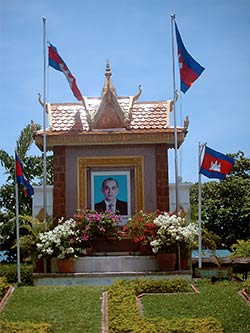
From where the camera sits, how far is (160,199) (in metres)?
17.0

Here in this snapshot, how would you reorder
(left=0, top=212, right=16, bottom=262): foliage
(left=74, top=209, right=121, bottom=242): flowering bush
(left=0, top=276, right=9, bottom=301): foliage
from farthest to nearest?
(left=0, top=212, right=16, bottom=262): foliage → (left=74, top=209, right=121, bottom=242): flowering bush → (left=0, top=276, right=9, bottom=301): foliage

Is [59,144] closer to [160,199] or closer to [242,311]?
[160,199]

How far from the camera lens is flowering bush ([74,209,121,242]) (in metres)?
15.8

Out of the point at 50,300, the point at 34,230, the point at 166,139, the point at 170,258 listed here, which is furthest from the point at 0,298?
the point at 166,139

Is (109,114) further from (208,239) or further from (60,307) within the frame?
(60,307)

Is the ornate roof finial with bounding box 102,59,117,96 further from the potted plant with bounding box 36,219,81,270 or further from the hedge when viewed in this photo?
the hedge

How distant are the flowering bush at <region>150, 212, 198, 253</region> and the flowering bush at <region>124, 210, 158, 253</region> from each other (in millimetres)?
273

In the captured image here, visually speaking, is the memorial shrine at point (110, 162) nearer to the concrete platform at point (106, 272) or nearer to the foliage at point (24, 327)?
the concrete platform at point (106, 272)

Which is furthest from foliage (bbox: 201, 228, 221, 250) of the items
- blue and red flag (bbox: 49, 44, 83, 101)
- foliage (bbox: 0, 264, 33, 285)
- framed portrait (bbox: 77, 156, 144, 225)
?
blue and red flag (bbox: 49, 44, 83, 101)

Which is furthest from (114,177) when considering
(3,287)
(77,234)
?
(3,287)

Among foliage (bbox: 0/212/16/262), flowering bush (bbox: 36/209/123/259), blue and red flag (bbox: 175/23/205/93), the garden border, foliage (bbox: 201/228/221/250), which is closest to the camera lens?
the garden border

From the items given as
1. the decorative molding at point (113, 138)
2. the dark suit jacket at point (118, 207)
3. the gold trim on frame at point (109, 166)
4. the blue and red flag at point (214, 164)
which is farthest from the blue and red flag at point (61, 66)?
the blue and red flag at point (214, 164)

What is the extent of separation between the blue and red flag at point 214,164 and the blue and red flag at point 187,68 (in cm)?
239

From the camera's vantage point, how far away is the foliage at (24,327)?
9125 mm
